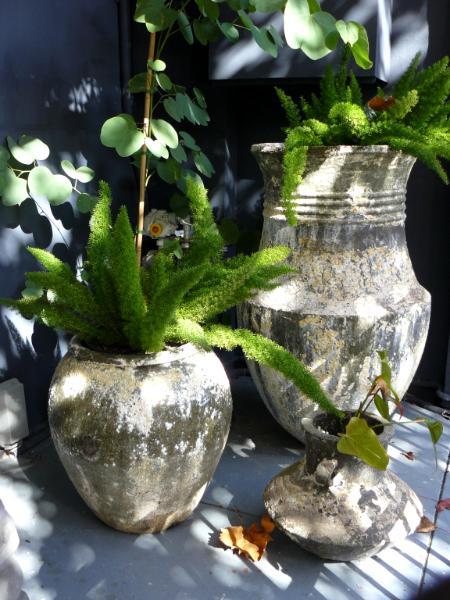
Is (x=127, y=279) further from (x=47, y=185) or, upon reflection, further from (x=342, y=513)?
(x=342, y=513)

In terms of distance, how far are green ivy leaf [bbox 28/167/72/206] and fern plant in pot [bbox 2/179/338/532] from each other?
221 millimetres

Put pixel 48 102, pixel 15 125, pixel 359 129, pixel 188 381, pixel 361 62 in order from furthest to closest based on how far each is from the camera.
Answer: pixel 48 102 < pixel 15 125 < pixel 359 129 < pixel 188 381 < pixel 361 62

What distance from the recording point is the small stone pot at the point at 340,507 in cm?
136

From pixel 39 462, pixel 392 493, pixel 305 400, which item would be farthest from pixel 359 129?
pixel 39 462

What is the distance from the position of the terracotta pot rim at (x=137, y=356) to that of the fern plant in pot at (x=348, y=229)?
0.40m

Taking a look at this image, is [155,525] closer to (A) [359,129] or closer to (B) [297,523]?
(B) [297,523]

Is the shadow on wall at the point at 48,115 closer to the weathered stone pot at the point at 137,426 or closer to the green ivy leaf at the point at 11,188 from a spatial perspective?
the green ivy leaf at the point at 11,188

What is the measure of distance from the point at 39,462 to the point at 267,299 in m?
0.87

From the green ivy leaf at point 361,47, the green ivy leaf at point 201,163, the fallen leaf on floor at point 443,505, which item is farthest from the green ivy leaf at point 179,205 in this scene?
the fallen leaf on floor at point 443,505

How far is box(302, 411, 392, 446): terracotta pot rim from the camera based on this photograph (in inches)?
53.7

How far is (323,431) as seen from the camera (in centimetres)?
143

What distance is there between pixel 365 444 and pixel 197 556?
0.54 m

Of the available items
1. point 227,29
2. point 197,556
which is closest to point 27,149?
point 227,29

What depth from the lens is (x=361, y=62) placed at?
1.21 meters
